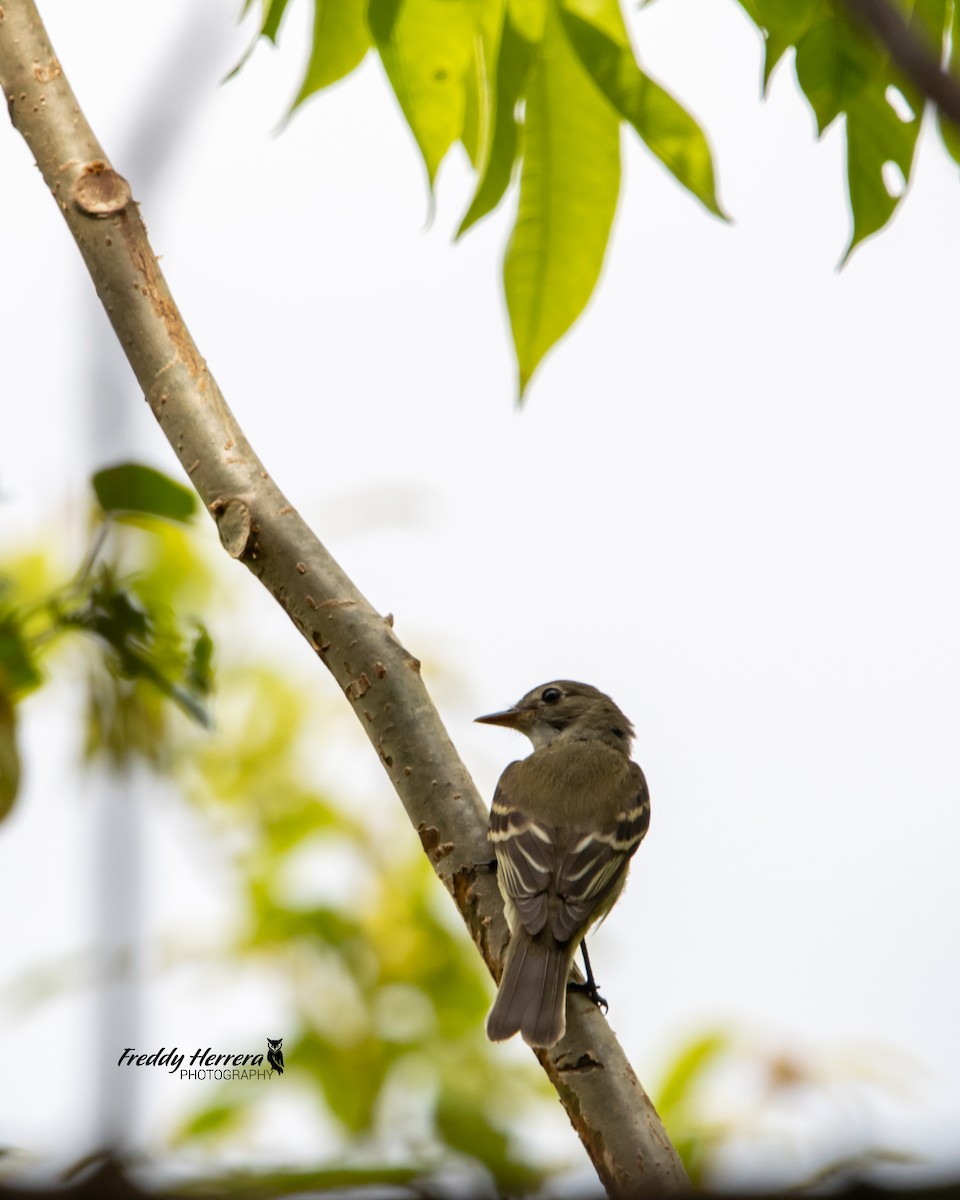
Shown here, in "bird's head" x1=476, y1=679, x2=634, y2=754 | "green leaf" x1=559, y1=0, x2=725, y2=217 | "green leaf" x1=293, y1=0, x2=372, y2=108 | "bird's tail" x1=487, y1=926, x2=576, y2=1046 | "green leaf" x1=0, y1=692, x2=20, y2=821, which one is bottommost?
"bird's tail" x1=487, y1=926, x2=576, y2=1046

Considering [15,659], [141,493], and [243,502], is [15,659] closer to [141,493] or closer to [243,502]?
[141,493]

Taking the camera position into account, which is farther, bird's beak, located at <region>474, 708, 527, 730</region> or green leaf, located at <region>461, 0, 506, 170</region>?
bird's beak, located at <region>474, 708, 527, 730</region>

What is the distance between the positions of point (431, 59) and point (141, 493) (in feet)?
4.27

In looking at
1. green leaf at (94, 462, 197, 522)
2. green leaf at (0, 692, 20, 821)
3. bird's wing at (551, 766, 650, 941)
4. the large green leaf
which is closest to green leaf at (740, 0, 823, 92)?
the large green leaf

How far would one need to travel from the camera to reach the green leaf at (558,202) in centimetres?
317

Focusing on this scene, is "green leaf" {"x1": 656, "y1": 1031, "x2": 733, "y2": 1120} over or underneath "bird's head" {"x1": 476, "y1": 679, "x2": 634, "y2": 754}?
underneath

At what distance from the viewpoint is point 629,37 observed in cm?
306

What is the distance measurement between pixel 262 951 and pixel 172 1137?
3.31 feet

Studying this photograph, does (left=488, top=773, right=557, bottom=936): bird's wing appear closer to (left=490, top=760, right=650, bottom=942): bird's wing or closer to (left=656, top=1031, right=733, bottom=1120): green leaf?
(left=490, top=760, right=650, bottom=942): bird's wing

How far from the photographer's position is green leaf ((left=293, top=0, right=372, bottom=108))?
3.16m

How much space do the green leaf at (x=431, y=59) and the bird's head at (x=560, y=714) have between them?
3438mm

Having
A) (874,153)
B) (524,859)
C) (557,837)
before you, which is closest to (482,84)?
(874,153)

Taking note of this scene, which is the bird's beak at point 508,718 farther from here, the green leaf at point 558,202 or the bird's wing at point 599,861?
the green leaf at point 558,202

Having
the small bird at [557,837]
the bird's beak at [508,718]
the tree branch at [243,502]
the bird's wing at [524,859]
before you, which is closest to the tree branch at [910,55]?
the tree branch at [243,502]
